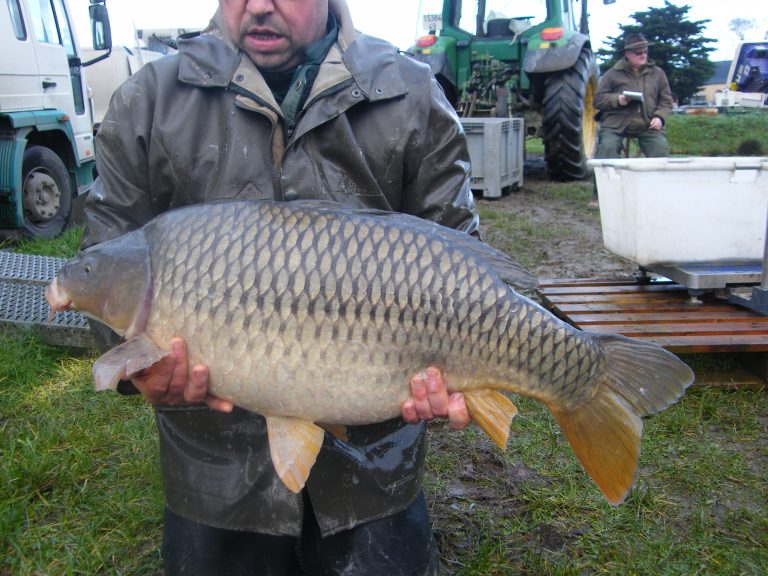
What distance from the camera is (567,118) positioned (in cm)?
670

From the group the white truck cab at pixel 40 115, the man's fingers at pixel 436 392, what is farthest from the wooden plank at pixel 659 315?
the white truck cab at pixel 40 115

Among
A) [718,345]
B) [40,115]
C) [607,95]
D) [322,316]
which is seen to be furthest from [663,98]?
[322,316]

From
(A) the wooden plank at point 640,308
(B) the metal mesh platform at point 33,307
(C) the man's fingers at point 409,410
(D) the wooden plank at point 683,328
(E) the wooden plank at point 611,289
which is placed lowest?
(E) the wooden plank at point 611,289

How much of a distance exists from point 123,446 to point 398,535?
3.16ft

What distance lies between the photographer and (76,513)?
1711 mm

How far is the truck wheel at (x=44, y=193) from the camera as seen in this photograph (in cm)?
420

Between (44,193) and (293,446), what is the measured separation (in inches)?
147

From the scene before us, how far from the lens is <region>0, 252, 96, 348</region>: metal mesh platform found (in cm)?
250

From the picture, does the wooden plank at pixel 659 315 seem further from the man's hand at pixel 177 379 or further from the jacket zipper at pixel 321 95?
the man's hand at pixel 177 379

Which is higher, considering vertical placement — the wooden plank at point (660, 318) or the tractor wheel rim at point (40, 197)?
the tractor wheel rim at point (40, 197)

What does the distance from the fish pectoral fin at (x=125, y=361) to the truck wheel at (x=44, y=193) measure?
341cm

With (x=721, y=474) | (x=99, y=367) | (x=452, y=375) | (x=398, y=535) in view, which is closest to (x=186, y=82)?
(x=99, y=367)

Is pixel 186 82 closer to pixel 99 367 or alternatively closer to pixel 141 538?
pixel 99 367

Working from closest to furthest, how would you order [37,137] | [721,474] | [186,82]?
[186,82] < [721,474] < [37,137]
